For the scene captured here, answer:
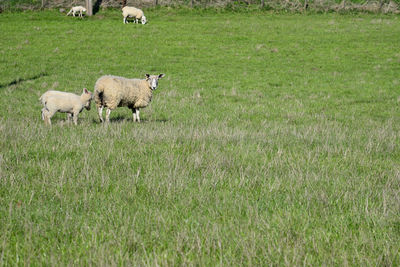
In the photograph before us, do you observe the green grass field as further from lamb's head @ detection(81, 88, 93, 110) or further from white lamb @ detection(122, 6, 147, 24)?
white lamb @ detection(122, 6, 147, 24)

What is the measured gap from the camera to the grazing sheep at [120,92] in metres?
10.4

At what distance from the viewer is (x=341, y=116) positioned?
13141mm

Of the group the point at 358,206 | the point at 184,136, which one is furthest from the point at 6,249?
the point at 184,136

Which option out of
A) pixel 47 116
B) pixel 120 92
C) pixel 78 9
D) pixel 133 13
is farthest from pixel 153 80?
pixel 78 9

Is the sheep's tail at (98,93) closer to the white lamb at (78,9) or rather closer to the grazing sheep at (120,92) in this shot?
the grazing sheep at (120,92)

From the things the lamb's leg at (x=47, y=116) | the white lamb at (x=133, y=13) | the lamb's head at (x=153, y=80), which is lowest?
the lamb's leg at (x=47, y=116)

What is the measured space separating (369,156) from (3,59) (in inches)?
824

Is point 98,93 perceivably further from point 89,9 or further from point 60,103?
point 89,9

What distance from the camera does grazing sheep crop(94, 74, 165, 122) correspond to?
1041 centimetres

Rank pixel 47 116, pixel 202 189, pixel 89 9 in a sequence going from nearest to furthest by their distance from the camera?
pixel 202 189
pixel 47 116
pixel 89 9

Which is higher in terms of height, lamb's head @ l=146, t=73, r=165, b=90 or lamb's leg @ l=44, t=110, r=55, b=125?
lamb's head @ l=146, t=73, r=165, b=90

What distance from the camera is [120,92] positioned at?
10.5 metres

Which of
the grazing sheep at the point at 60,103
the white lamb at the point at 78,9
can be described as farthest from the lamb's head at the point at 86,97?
the white lamb at the point at 78,9

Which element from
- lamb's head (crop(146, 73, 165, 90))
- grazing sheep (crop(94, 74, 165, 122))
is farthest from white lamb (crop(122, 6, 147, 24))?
lamb's head (crop(146, 73, 165, 90))
